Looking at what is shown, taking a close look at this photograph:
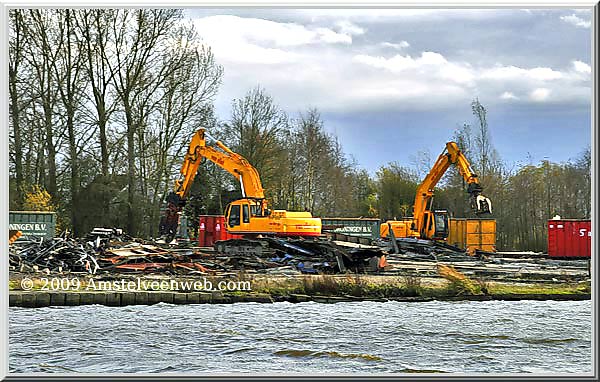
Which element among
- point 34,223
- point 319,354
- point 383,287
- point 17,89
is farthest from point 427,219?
point 319,354

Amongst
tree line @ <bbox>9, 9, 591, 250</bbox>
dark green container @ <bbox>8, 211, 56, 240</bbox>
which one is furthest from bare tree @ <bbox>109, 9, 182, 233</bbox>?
dark green container @ <bbox>8, 211, 56, 240</bbox>

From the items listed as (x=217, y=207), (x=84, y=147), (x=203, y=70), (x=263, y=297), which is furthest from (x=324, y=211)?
(x=263, y=297)

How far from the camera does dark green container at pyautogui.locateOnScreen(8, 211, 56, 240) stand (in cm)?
1572

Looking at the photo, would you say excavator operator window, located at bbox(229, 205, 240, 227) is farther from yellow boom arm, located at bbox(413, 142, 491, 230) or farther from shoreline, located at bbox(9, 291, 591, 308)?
yellow boom arm, located at bbox(413, 142, 491, 230)

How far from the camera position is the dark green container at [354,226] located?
800 inches

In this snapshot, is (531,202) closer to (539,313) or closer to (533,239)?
(533,239)

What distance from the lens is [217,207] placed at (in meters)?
21.1

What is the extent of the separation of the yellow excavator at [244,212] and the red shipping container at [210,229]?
54.7 inches

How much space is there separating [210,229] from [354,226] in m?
3.77

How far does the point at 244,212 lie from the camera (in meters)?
16.9

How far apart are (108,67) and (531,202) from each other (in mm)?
11552

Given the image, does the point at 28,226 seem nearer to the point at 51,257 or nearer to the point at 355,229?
the point at 51,257

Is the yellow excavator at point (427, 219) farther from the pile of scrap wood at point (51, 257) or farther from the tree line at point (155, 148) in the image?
the pile of scrap wood at point (51, 257)

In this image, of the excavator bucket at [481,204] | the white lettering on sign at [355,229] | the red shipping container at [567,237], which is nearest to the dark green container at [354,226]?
the white lettering on sign at [355,229]
